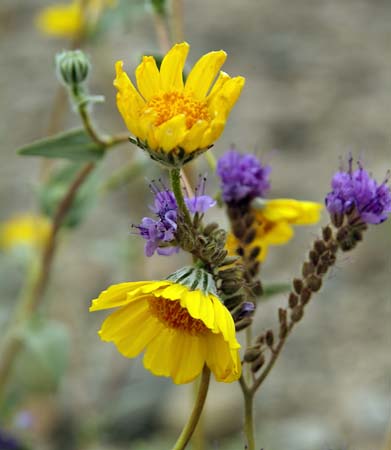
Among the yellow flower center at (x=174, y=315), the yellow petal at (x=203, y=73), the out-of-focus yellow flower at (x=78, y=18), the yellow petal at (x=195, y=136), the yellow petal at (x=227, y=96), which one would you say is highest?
the out-of-focus yellow flower at (x=78, y=18)

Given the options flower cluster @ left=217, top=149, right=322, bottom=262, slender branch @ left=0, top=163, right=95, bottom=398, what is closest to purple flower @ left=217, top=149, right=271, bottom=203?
flower cluster @ left=217, top=149, right=322, bottom=262

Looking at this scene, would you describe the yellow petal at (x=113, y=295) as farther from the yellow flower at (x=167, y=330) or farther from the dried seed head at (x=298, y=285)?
the dried seed head at (x=298, y=285)

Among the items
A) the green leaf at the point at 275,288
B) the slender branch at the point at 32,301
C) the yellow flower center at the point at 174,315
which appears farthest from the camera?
the slender branch at the point at 32,301

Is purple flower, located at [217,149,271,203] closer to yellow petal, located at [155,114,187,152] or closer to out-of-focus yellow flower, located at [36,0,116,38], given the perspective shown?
yellow petal, located at [155,114,187,152]

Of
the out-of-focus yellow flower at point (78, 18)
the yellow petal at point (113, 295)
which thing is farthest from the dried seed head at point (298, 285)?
the out-of-focus yellow flower at point (78, 18)

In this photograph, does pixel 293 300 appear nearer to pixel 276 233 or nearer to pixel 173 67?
pixel 276 233

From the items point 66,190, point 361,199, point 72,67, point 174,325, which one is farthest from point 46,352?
point 361,199
